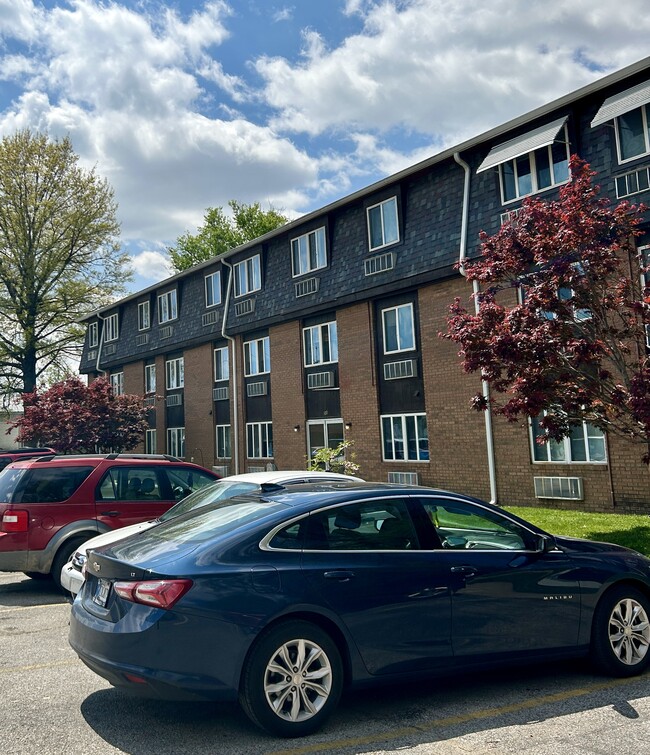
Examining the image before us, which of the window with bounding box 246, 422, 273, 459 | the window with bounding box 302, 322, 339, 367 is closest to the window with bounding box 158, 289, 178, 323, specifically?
the window with bounding box 246, 422, 273, 459

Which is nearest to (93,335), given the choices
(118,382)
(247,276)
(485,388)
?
(118,382)

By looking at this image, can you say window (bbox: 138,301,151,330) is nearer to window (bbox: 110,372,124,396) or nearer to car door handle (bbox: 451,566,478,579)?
window (bbox: 110,372,124,396)

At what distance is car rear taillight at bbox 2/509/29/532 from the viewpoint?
9.31 meters

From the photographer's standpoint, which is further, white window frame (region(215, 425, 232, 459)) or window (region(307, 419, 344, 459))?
white window frame (region(215, 425, 232, 459))

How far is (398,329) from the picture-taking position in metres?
19.9

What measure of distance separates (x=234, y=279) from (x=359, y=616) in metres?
23.1

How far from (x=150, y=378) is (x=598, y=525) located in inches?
936

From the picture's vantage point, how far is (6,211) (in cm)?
3547

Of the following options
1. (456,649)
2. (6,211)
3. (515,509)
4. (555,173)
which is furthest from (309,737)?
(6,211)

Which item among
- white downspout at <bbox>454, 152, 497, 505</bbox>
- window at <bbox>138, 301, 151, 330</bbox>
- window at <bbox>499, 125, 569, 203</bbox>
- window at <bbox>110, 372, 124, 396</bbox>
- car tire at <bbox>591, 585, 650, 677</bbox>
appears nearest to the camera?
car tire at <bbox>591, 585, 650, 677</bbox>

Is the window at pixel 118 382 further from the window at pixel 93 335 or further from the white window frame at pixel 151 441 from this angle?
the white window frame at pixel 151 441

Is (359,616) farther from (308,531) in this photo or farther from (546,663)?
(546,663)

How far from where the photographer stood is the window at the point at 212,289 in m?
28.1

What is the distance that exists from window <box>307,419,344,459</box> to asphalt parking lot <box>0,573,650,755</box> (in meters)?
16.2
